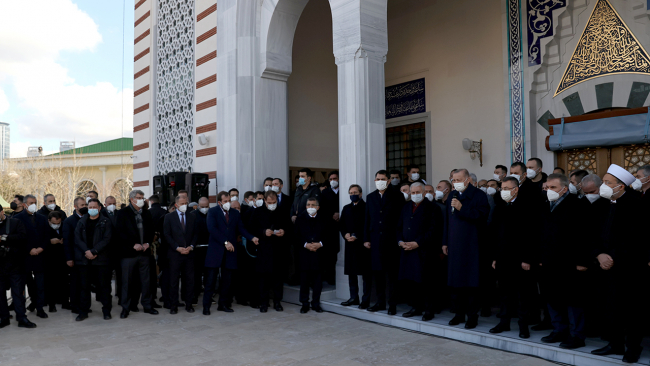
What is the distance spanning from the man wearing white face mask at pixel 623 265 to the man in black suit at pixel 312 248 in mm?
3178

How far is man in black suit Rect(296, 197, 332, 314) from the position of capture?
6191 mm

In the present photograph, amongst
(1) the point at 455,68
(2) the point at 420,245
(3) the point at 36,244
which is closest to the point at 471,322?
(2) the point at 420,245

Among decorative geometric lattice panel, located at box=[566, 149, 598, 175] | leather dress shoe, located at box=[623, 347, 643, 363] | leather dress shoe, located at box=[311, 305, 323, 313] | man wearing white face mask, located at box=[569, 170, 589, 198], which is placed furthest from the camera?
decorative geometric lattice panel, located at box=[566, 149, 598, 175]

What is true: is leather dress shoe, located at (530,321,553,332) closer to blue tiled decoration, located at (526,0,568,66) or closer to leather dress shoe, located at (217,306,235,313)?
leather dress shoe, located at (217,306,235,313)

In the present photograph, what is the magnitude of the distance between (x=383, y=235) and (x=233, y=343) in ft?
6.68

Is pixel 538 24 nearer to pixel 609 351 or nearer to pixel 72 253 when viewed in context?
pixel 609 351

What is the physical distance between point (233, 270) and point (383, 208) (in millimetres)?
2200

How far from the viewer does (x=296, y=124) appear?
998 cm

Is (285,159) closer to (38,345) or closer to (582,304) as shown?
(38,345)

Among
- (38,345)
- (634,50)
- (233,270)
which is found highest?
(634,50)

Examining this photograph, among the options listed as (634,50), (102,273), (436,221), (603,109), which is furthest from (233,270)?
(634,50)

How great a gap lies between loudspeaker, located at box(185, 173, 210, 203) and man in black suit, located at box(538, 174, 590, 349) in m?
5.65

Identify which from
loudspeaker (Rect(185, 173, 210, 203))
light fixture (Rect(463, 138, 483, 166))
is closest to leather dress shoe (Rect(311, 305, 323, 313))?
loudspeaker (Rect(185, 173, 210, 203))

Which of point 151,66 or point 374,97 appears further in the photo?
point 151,66
